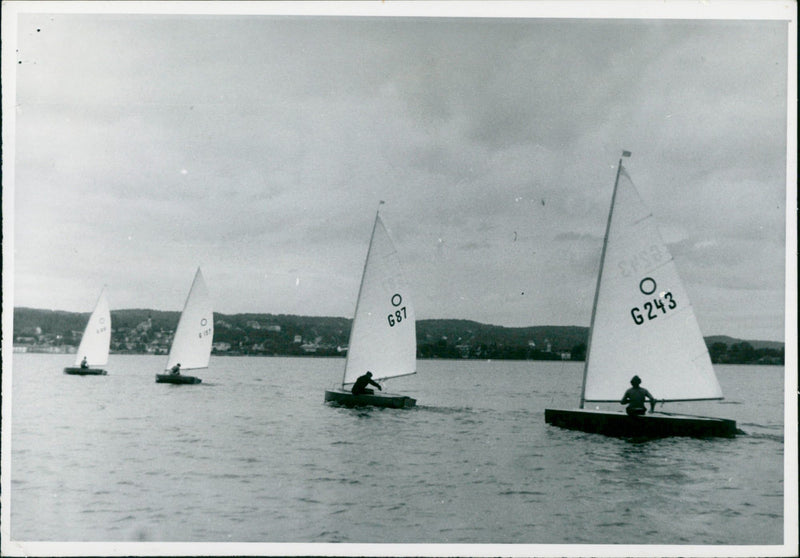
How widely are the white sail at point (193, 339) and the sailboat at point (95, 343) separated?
1.69 m

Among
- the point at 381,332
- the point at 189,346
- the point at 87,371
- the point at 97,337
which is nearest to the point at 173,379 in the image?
the point at 189,346

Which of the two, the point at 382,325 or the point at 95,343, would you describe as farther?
the point at 95,343

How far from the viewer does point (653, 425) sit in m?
9.92

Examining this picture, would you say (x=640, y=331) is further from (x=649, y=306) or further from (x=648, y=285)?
(x=648, y=285)

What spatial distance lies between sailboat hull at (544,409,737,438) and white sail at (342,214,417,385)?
13.5 ft

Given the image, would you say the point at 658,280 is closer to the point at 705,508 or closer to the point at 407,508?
the point at 705,508

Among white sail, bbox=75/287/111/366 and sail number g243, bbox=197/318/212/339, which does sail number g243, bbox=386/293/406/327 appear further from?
sail number g243, bbox=197/318/212/339

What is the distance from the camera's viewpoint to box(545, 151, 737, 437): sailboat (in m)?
10.4

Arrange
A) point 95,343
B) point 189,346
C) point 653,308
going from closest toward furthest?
point 653,308
point 95,343
point 189,346

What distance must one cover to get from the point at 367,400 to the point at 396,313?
5.81ft

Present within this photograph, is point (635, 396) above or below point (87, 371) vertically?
above

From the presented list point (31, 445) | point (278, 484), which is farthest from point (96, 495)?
point (278, 484)

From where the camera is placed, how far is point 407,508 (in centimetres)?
778

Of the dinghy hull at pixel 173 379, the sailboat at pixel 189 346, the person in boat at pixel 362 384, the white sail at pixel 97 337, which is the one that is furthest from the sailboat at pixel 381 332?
the dinghy hull at pixel 173 379
